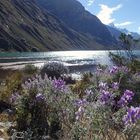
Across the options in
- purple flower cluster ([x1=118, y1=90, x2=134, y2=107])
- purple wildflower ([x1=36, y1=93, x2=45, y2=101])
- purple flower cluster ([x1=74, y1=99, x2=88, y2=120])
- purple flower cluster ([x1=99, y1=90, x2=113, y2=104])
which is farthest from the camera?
purple wildflower ([x1=36, y1=93, x2=45, y2=101])

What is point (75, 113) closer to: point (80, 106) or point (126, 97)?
point (80, 106)

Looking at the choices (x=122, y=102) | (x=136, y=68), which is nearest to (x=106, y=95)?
(x=122, y=102)

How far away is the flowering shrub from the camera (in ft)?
20.9

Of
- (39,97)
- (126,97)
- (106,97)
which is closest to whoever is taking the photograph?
(126,97)

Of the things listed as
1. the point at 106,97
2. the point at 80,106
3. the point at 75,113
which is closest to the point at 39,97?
the point at 80,106

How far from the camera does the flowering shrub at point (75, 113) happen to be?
637 centimetres

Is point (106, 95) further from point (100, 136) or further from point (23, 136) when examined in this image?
point (23, 136)

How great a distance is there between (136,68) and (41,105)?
12.0 metres

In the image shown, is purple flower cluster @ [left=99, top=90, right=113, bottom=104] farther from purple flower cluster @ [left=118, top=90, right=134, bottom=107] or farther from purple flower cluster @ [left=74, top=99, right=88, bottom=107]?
purple flower cluster @ [left=74, top=99, right=88, bottom=107]

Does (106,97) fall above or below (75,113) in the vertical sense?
above

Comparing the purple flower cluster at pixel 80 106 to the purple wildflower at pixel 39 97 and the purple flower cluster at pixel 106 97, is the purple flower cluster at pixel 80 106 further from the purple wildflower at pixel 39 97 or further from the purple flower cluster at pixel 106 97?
the purple wildflower at pixel 39 97

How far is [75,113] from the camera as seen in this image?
7234 mm

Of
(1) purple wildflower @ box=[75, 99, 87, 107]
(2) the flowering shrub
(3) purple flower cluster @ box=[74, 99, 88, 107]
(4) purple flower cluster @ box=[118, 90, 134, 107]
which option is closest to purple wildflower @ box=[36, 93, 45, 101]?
(2) the flowering shrub

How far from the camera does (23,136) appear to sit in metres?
7.86
